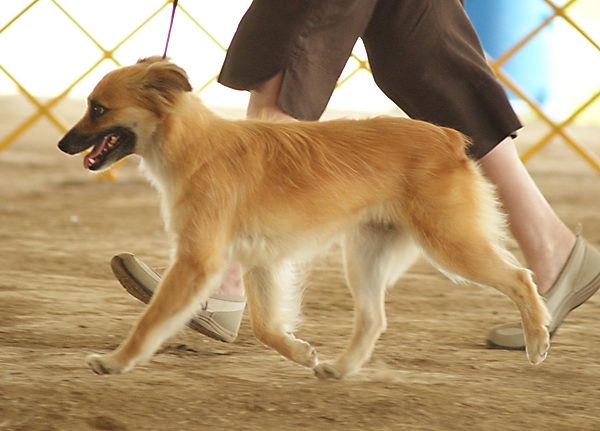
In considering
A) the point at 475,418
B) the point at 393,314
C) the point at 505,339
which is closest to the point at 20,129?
the point at 393,314

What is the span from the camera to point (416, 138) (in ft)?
9.43

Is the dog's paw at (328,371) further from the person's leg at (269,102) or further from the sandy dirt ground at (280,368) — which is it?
the person's leg at (269,102)

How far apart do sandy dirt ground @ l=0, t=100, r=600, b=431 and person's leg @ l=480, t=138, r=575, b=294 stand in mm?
246

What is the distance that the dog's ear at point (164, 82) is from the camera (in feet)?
8.82

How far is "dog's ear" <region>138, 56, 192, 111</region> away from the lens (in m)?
2.69

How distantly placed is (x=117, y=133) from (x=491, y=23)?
704cm

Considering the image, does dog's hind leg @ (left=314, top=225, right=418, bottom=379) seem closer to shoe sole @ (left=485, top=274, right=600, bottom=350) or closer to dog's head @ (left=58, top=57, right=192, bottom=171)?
shoe sole @ (left=485, top=274, right=600, bottom=350)

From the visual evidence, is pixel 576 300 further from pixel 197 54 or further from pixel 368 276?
pixel 197 54

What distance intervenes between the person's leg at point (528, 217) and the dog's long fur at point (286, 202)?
1.44ft

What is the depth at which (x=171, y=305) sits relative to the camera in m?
2.67

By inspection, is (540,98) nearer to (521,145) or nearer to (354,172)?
(521,145)

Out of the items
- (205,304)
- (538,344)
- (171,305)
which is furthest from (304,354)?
(538,344)

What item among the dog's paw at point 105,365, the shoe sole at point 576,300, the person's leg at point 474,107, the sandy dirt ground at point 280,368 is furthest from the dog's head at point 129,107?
the shoe sole at point 576,300

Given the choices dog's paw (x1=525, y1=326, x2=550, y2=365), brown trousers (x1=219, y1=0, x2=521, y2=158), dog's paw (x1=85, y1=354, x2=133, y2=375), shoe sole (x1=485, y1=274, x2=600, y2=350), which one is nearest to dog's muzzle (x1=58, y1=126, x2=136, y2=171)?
dog's paw (x1=85, y1=354, x2=133, y2=375)
